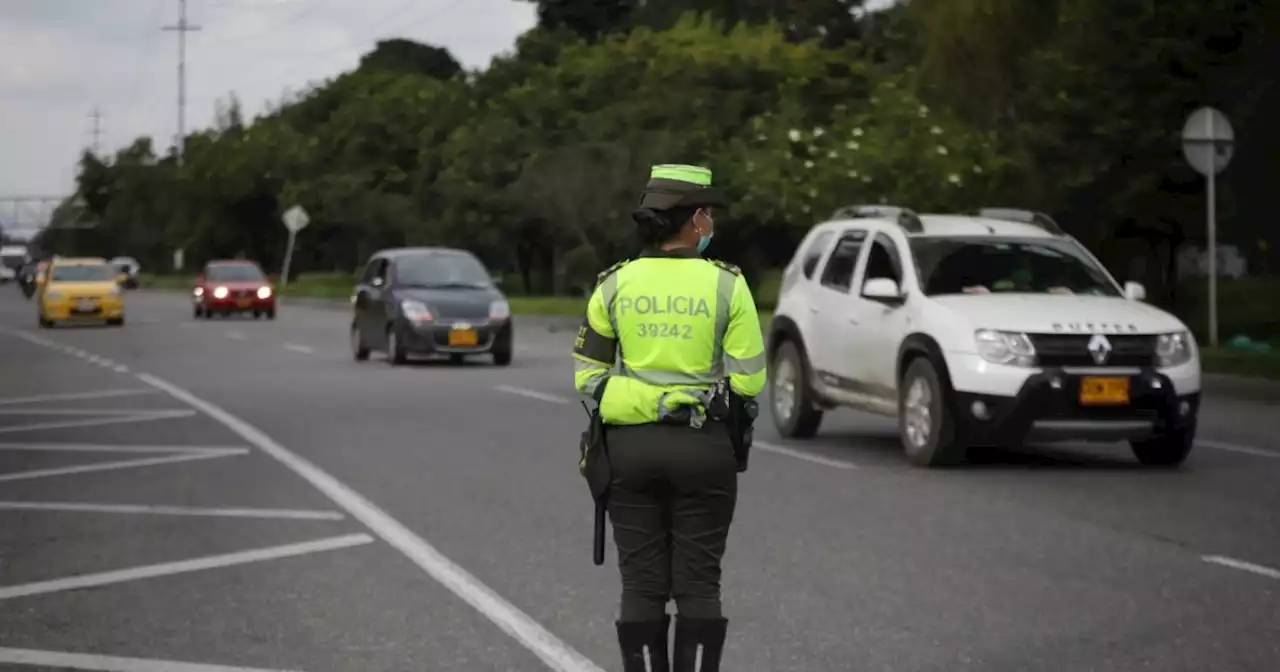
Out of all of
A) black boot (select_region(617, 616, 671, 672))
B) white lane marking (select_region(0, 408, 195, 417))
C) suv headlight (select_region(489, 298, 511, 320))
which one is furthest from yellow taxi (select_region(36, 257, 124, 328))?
black boot (select_region(617, 616, 671, 672))

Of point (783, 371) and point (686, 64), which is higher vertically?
point (686, 64)

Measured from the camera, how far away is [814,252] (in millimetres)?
16359

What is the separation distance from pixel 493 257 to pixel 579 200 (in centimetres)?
1632

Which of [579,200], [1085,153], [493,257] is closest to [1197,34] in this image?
[1085,153]

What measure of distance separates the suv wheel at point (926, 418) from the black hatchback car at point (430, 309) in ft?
42.6

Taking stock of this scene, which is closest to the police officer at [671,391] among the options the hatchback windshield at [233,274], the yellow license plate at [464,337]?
the yellow license plate at [464,337]

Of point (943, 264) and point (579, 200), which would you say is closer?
point (943, 264)

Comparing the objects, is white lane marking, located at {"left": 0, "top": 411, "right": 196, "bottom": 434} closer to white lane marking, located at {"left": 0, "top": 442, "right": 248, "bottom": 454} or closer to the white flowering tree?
white lane marking, located at {"left": 0, "top": 442, "right": 248, "bottom": 454}

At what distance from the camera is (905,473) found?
538 inches

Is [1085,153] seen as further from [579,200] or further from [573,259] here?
[573,259]

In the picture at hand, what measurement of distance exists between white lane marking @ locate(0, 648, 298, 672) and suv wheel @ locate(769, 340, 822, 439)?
29.8 feet

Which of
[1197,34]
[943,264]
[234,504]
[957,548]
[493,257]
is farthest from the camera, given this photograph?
[493,257]

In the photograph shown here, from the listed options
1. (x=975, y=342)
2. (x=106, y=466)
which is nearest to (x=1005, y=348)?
(x=975, y=342)

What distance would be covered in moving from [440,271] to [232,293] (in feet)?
77.4
